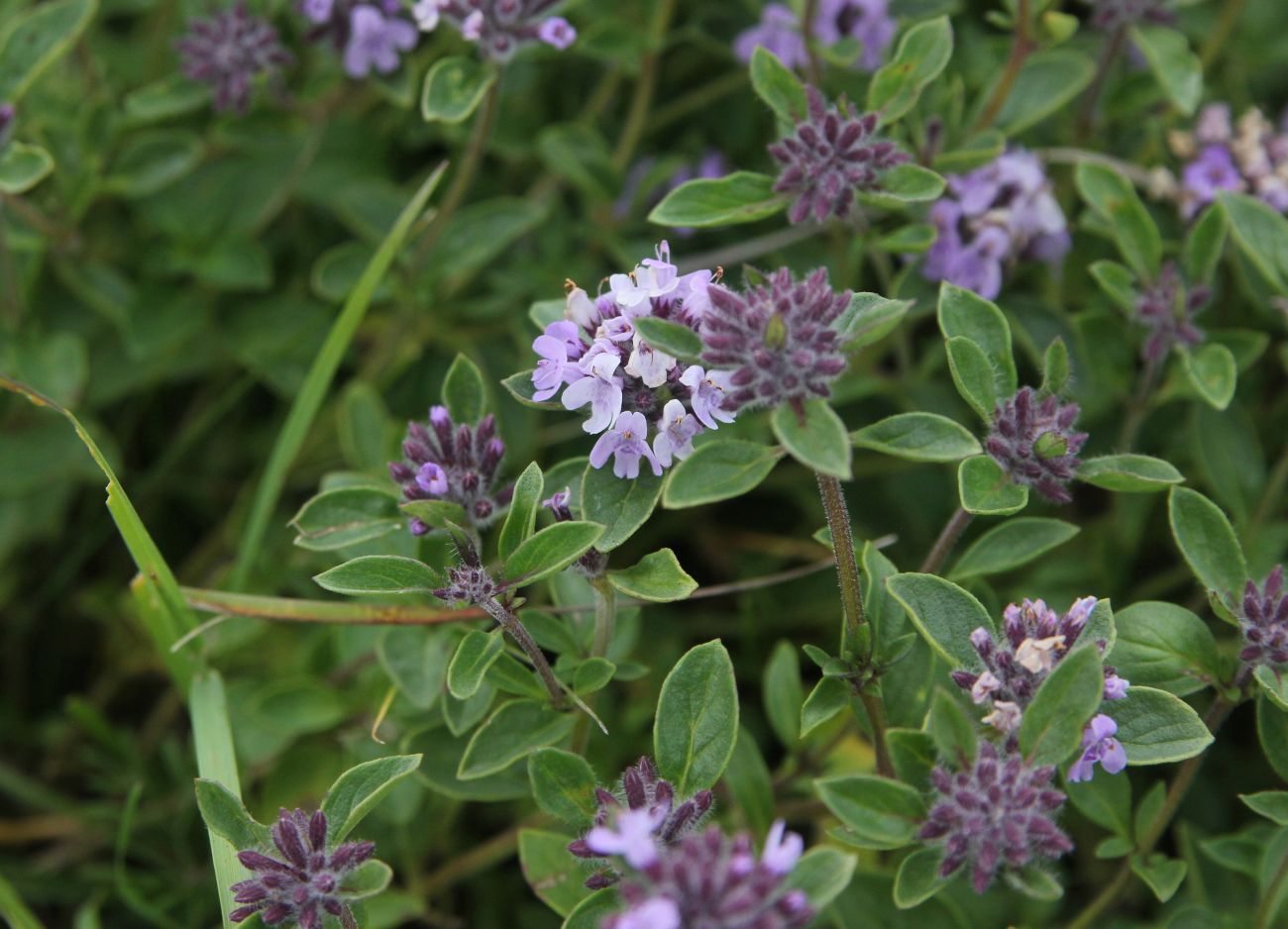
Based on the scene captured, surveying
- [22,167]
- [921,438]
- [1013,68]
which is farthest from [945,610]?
[22,167]

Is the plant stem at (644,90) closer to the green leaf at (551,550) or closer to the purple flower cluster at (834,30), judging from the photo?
the purple flower cluster at (834,30)

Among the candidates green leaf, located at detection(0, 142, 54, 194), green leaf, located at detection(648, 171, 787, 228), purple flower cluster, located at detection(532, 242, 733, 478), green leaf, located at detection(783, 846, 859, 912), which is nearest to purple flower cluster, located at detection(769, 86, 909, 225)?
green leaf, located at detection(648, 171, 787, 228)

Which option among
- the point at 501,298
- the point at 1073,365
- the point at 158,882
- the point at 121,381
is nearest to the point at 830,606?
the point at 1073,365

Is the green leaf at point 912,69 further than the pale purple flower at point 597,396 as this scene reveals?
Yes

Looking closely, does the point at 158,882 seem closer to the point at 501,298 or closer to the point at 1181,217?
the point at 501,298

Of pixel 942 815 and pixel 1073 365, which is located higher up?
pixel 942 815

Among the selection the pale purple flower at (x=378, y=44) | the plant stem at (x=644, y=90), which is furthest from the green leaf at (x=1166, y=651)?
the pale purple flower at (x=378, y=44)
